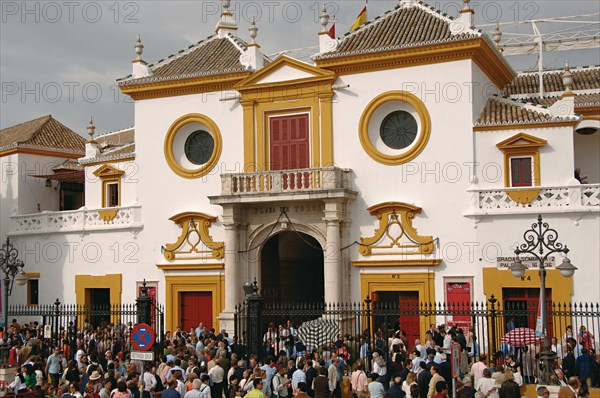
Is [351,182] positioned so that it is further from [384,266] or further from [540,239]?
[540,239]

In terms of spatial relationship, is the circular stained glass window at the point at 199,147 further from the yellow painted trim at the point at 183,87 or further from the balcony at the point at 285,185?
the balcony at the point at 285,185

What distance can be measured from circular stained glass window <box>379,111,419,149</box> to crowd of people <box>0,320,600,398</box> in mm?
7736

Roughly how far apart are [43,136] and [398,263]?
20.1 m

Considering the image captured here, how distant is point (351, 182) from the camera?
2800 centimetres

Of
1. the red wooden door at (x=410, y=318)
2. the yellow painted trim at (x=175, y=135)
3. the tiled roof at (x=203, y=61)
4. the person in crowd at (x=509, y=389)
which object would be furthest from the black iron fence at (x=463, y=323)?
the tiled roof at (x=203, y=61)

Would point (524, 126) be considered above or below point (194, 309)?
above

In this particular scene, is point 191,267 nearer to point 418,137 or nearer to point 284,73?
point 284,73

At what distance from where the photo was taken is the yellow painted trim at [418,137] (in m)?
27.2

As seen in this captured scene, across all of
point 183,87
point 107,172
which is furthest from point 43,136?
point 183,87

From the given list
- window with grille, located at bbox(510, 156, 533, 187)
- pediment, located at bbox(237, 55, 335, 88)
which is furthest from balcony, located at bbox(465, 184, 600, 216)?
pediment, located at bbox(237, 55, 335, 88)

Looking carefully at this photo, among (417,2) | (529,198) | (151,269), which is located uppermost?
(417,2)

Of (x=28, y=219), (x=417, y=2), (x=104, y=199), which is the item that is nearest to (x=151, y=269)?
(x=104, y=199)

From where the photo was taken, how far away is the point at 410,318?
88.4 feet

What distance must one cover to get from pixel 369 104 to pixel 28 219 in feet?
53.9
